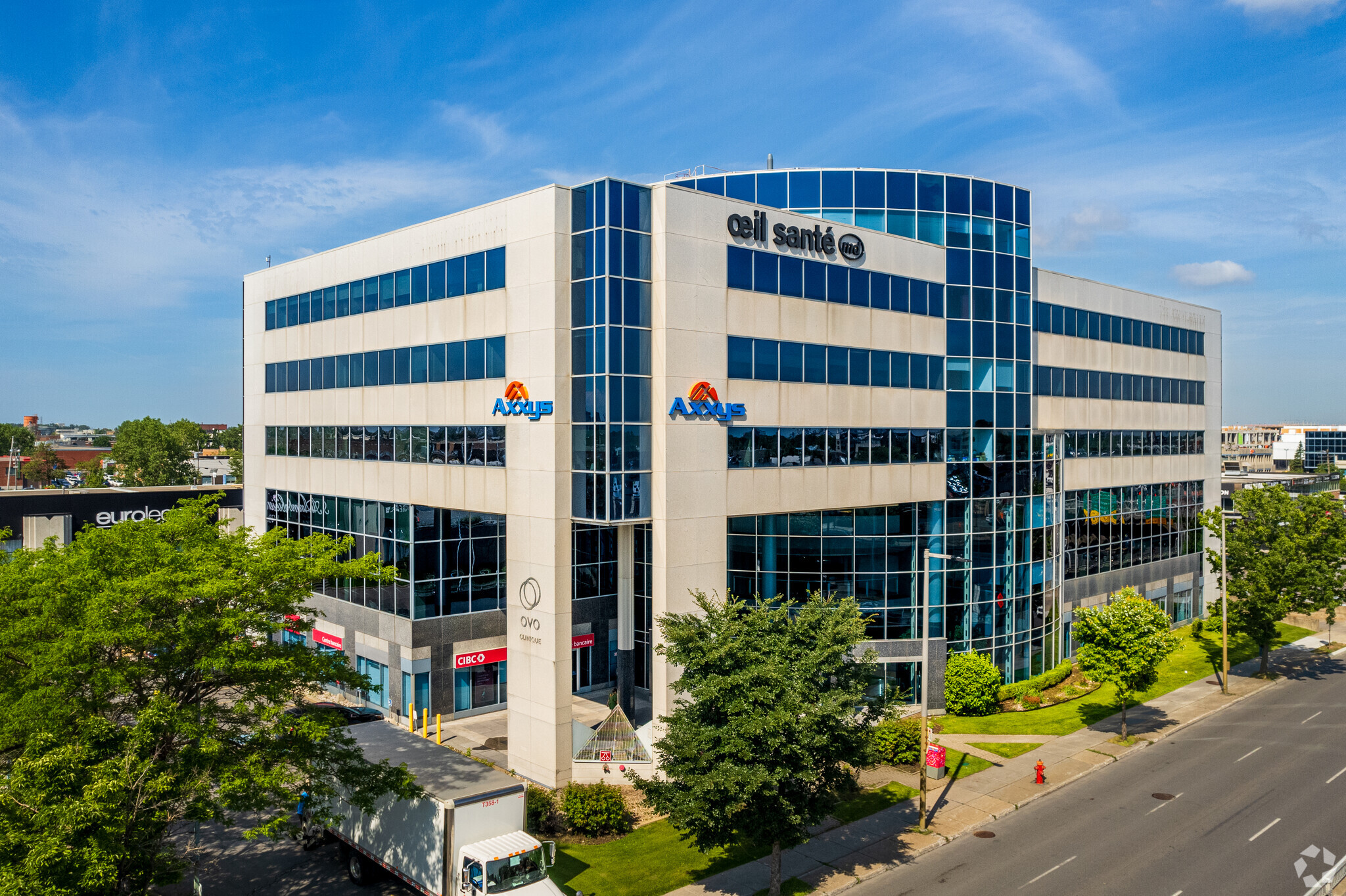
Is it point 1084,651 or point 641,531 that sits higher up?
point 641,531

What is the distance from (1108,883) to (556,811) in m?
17.1

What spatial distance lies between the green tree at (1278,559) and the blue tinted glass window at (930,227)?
24683 millimetres

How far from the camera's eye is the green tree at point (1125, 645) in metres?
38.4

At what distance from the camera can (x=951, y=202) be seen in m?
45.4

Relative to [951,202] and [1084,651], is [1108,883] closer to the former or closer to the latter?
[1084,651]

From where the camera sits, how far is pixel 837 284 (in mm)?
39875

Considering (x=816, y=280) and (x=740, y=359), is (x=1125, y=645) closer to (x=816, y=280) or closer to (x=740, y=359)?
(x=816, y=280)

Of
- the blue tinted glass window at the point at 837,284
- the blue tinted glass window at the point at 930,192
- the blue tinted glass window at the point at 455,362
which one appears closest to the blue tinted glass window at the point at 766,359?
the blue tinted glass window at the point at 837,284

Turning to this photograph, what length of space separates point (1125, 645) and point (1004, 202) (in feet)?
76.5

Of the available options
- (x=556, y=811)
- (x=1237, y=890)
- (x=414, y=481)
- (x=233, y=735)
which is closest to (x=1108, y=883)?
(x=1237, y=890)

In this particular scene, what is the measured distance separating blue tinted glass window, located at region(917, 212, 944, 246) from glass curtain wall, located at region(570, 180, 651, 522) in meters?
18.5

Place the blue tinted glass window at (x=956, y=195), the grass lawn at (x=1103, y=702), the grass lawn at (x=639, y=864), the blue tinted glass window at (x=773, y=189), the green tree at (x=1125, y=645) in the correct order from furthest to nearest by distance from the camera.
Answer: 1. the blue tinted glass window at (x=773, y=189)
2. the blue tinted glass window at (x=956, y=195)
3. the grass lawn at (x=1103, y=702)
4. the green tree at (x=1125, y=645)
5. the grass lawn at (x=639, y=864)

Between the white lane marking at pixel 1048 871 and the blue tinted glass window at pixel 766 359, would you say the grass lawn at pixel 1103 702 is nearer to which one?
the white lane marking at pixel 1048 871

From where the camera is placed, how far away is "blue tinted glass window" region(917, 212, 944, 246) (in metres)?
45.3
